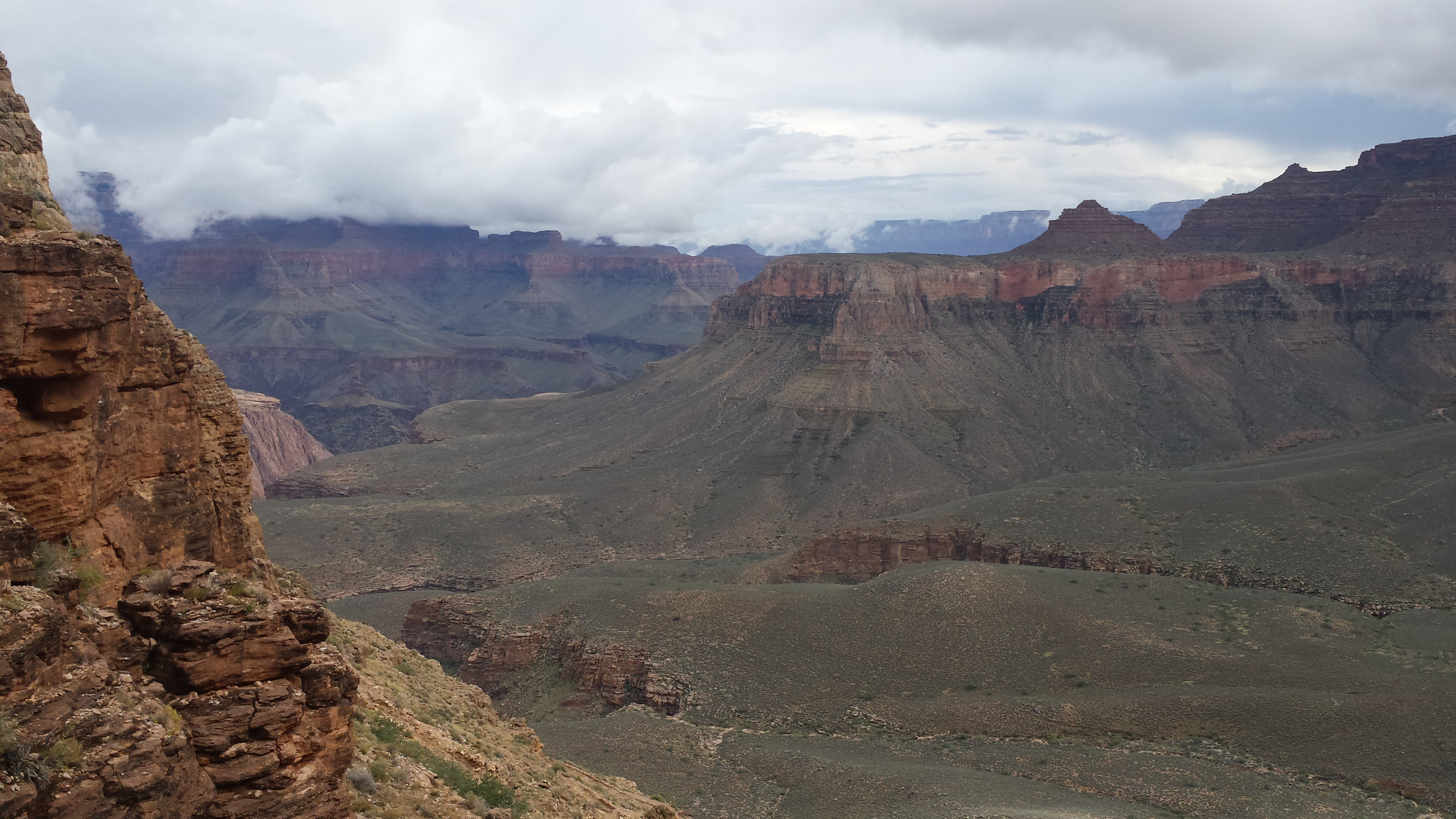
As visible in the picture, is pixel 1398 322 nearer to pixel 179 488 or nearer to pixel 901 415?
pixel 901 415

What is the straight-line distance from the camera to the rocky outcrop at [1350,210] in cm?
13575

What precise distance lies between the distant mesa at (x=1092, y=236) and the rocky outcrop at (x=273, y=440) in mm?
92708

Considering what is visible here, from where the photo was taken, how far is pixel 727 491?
96188 mm

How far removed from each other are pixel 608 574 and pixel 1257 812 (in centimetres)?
4336

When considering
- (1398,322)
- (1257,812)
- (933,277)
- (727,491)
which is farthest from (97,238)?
(1398,322)

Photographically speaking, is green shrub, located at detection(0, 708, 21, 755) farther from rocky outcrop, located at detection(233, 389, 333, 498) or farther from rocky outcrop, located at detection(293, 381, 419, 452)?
rocky outcrop, located at detection(293, 381, 419, 452)

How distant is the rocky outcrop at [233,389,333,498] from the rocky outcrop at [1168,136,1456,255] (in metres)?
115

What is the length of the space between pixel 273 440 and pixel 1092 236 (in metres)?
105

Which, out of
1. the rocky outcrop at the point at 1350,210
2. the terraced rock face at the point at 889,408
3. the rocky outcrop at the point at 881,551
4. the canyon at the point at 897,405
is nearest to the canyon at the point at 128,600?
the rocky outcrop at the point at 881,551

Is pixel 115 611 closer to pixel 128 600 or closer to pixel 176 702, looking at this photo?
pixel 128 600

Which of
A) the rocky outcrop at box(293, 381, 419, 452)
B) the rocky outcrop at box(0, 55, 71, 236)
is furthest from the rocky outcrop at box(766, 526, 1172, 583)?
the rocky outcrop at box(293, 381, 419, 452)

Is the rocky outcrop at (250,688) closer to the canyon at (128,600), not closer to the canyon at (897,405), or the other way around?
the canyon at (128,600)

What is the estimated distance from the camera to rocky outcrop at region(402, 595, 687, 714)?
49031 mm

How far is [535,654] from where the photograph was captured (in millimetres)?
55000
